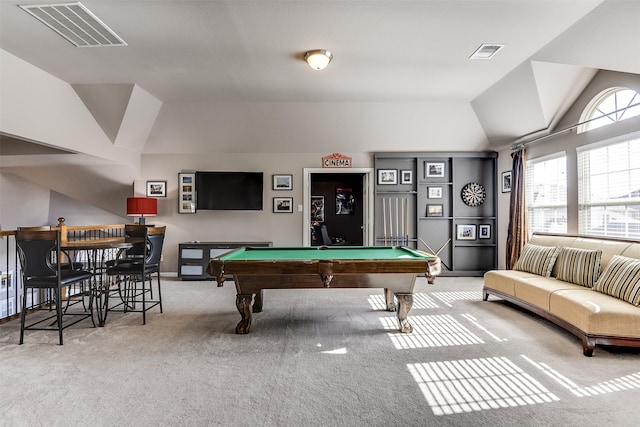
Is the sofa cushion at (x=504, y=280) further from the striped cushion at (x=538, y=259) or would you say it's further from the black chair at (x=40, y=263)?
the black chair at (x=40, y=263)

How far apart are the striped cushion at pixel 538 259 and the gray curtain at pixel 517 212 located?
0.87 m

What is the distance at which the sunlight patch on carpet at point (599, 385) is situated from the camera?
216 cm

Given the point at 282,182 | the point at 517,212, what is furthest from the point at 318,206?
the point at 517,212

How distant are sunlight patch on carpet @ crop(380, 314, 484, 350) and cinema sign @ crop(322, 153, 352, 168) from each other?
3.46 metres

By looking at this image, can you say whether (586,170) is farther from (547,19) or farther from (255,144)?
(255,144)

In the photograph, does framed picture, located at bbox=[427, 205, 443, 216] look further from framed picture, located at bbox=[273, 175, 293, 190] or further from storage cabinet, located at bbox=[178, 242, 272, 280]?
storage cabinet, located at bbox=[178, 242, 272, 280]

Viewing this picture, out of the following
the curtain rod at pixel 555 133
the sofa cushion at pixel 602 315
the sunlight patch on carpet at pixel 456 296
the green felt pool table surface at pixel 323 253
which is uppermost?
the curtain rod at pixel 555 133

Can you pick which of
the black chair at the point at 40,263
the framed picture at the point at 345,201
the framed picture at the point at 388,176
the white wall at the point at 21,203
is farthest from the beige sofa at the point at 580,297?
the white wall at the point at 21,203

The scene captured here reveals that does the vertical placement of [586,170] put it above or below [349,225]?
above

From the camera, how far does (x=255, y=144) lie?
6.17 m

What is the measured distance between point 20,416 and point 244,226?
4587mm

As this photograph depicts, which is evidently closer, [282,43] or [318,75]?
[282,43]

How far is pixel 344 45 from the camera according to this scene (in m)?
3.56

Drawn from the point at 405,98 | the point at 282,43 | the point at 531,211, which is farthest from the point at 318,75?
the point at 531,211
